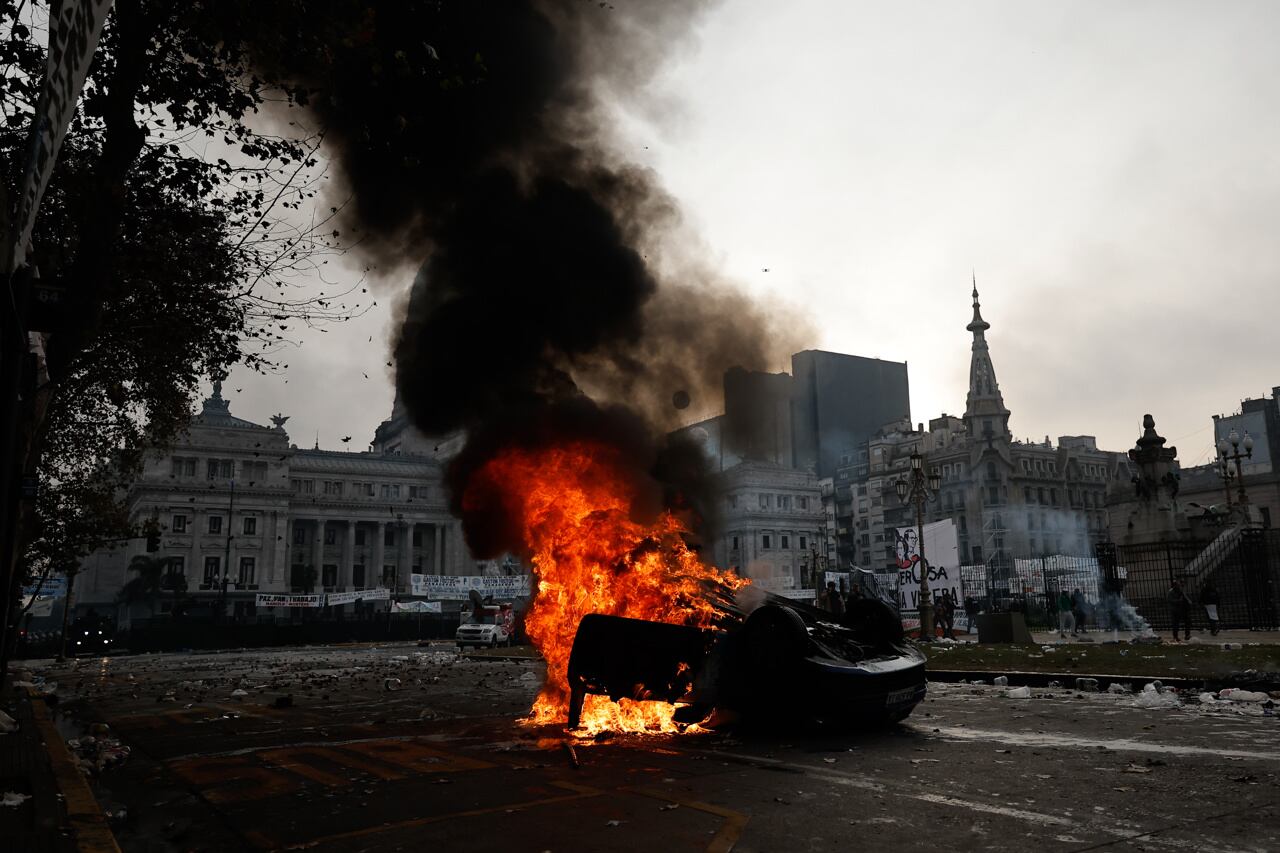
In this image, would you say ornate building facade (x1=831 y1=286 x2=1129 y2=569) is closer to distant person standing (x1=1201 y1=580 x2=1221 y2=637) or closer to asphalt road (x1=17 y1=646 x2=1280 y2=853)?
distant person standing (x1=1201 y1=580 x2=1221 y2=637)

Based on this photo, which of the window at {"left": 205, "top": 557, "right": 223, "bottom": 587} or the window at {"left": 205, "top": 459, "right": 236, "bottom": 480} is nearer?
the window at {"left": 205, "top": 557, "right": 223, "bottom": 587}

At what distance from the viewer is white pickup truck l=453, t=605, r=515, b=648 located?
34750mm

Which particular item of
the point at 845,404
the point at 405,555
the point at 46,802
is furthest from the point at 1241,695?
the point at 845,404

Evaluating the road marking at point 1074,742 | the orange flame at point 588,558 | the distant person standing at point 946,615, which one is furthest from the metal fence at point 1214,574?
the orange flame at point 588,558

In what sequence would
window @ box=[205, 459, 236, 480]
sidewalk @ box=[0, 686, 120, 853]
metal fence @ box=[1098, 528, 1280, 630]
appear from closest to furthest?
sidewalk @ box=[0, 686, 120, 853] → metal fence @ box=[1098, 528, 1280, 630] → window @ box=[205, 459, 236, 480]

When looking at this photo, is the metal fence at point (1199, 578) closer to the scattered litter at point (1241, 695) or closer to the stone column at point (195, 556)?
the scattered litter at point (1241, 695)

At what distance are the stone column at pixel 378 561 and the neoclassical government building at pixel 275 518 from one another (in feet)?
0.39

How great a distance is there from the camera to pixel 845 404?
147m

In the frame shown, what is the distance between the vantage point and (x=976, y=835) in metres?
4.62

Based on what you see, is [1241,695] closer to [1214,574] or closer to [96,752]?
[96,752]

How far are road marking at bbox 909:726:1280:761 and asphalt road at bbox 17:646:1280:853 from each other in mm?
34

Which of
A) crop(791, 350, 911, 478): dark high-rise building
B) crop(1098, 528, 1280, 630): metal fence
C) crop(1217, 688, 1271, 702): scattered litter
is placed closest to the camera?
crop(1217, 688, 1271, 702): scattered litter

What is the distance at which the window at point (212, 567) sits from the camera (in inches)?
3460

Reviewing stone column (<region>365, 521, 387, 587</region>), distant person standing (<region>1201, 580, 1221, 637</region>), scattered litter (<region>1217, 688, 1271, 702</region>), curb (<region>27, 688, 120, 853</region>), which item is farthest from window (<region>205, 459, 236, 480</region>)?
scattered litter (<region>1217, 688, 1271, 702</region>)
